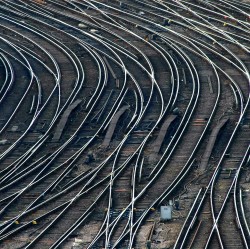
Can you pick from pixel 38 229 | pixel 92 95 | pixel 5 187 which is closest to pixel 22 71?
pixel 92 95

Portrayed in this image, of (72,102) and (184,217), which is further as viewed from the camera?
(72,102)

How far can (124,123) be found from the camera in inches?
1443

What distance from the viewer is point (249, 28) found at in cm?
4647

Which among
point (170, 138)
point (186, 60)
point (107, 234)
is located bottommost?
point (107, 234)

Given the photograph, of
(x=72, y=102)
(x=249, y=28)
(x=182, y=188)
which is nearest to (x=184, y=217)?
(x=182, y=188)

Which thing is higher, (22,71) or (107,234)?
(22,71)

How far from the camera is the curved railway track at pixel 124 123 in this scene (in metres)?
29.5

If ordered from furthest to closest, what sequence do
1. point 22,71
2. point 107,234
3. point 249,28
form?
point 249,28
point 22,71
point 107,234

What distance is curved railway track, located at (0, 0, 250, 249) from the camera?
96.8ft

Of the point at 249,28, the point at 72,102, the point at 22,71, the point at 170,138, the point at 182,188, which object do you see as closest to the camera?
the point at 182,188

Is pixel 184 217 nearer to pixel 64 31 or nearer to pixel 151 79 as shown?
pixel 151 79

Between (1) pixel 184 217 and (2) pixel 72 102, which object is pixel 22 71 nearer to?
(2) pixel 72 102

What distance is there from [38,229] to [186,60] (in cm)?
1502

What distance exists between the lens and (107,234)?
93.8 feet
